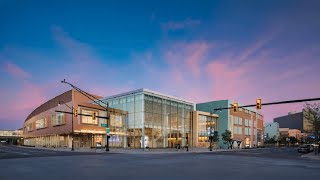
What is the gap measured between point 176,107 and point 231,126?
2399 cm

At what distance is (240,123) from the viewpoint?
102 metres

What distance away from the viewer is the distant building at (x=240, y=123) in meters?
93.9

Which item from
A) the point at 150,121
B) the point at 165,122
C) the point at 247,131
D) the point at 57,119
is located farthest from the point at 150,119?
the point at 247,131

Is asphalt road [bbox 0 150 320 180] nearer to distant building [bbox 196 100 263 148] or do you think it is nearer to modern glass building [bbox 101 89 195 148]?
modern glass building [bbox 101 89 195 148]

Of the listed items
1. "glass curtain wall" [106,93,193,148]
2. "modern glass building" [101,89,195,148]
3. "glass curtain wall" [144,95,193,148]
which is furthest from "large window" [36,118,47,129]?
"glass curtain wall" [144,95,193,148]

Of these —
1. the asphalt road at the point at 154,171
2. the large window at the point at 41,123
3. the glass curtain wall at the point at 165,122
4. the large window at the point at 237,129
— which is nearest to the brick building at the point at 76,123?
the large window at the point at 41,123

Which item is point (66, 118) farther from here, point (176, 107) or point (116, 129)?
point (176, 107)

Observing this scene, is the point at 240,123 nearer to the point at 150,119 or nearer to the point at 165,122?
the point at 165,122

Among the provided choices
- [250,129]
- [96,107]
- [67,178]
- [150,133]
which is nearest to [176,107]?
[150,133]

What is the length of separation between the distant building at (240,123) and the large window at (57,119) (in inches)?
1708

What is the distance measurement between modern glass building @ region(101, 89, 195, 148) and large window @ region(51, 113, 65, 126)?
1513 centimetres

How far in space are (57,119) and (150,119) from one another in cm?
3373

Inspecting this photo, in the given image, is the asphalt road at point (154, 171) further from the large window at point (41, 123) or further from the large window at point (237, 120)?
the large window at point (41, 123)

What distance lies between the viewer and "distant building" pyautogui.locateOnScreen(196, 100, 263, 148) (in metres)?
93.9
